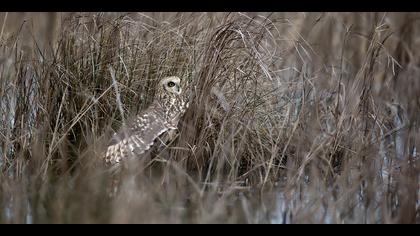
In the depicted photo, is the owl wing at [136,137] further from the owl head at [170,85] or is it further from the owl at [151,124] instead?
the owl head at [170,85]

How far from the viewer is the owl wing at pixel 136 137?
5.12 metres

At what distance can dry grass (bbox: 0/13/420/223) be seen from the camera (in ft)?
15.1

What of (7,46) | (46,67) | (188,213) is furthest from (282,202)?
(7,46)

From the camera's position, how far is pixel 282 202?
4.88m

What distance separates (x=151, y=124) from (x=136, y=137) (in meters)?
0.15

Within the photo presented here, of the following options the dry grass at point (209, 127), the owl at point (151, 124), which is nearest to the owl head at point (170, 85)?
the owl at point (151, 124)

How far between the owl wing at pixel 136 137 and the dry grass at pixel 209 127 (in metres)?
0.10

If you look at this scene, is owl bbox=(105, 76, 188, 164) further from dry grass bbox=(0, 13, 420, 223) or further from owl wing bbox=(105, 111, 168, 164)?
dry grass bbox=(0, 13, 420, 223)

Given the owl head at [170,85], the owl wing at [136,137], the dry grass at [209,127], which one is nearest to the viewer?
the dry grass at [209,127]

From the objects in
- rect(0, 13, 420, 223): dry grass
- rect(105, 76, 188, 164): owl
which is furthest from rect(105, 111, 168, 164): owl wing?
rect(0, 13, 420, 223): dry grass

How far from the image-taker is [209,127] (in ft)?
18.0
